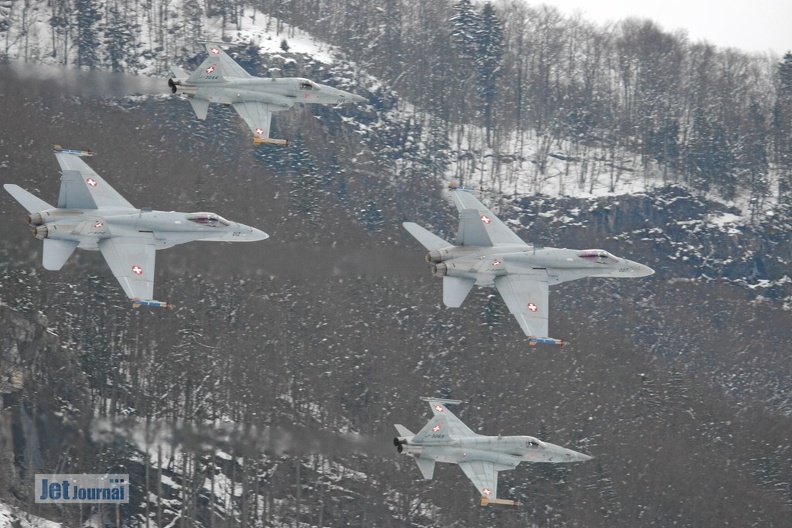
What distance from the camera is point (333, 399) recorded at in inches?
3949

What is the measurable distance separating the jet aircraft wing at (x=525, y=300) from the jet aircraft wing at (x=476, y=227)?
64.2 inches

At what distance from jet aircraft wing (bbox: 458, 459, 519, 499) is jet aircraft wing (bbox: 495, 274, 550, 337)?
397 inches

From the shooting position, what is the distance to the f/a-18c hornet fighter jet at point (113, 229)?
62.8 m

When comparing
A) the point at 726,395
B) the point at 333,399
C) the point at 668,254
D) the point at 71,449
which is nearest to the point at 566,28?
the point at 668,254

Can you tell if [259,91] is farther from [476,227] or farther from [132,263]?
[476,227]

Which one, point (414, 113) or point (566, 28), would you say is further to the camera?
point (566, 28)

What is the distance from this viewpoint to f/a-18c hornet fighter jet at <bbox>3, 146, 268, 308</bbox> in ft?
206

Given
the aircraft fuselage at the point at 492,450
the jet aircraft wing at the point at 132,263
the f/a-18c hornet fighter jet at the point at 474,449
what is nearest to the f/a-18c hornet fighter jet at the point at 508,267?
the f/a-18c hornet fighter jet at the point at 474,449

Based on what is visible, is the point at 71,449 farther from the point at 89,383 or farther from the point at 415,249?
the point at 415,249

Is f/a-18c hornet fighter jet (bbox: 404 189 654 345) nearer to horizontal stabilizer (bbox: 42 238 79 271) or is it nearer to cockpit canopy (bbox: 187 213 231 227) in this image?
cockpit canopy (bbox: 187 213 231 227)

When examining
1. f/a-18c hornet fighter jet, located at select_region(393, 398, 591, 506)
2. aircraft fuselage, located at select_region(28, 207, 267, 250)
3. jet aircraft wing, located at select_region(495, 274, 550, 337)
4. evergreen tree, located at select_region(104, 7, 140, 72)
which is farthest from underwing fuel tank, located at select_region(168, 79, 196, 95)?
evergreen tree, located at select_region(104, 7, 140, 72)

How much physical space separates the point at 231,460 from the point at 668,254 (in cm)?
6222

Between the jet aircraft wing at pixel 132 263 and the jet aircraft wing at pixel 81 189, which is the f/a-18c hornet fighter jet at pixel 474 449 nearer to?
the jet aircraft wing at pixel 132 263

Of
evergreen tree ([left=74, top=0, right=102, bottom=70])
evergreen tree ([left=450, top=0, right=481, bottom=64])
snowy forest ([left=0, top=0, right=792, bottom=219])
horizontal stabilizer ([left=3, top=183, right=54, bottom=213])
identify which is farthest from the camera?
evergreen tree ([left=450, top=0, right=481, bottom=64])
